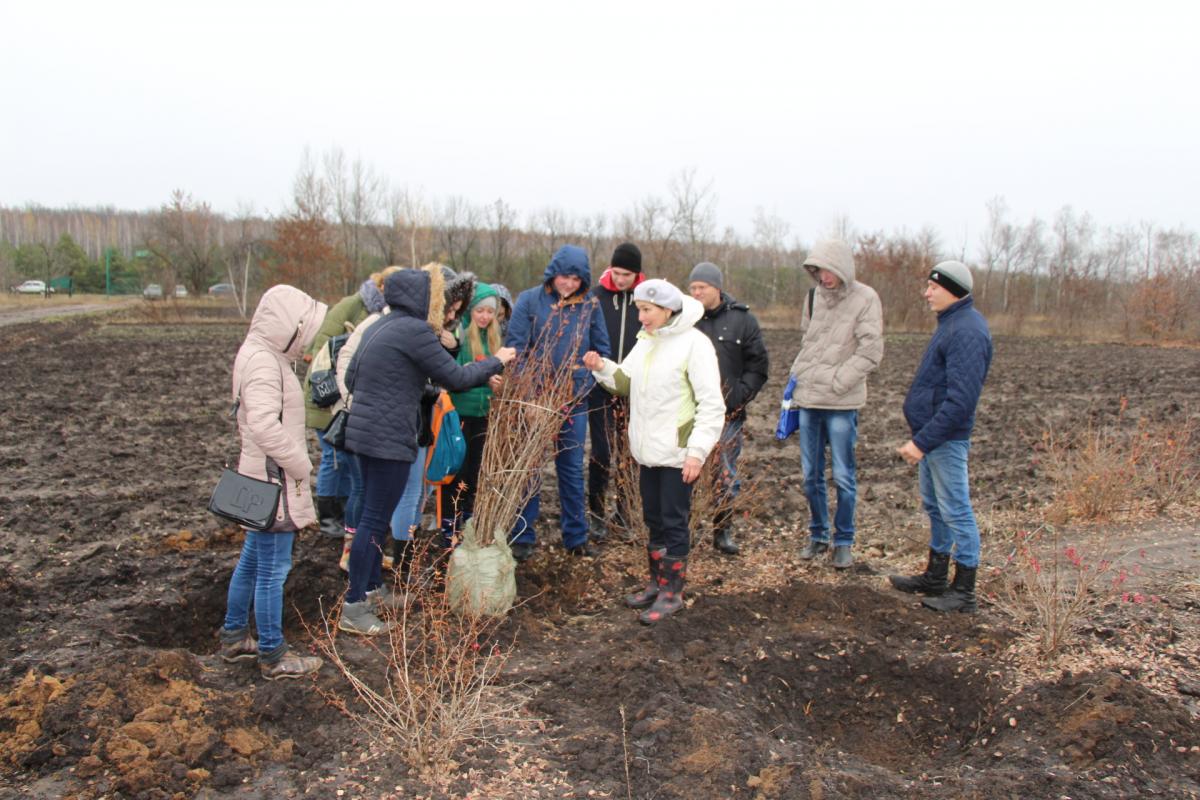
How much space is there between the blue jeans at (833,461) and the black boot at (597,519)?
1418 millimetres

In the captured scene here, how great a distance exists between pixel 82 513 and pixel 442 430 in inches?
132

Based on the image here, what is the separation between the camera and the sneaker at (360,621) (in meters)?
4.12

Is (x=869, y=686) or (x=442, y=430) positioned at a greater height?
(x=442, y=430)


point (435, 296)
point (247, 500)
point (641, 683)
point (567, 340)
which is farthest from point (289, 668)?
point (567, 340)

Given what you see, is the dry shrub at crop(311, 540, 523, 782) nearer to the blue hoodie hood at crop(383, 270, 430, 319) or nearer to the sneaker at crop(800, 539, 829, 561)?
the blue hoodie hood at crop(383, 270, 430, 319)

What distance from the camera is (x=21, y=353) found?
17641 mm

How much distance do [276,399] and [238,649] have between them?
1.25 metres

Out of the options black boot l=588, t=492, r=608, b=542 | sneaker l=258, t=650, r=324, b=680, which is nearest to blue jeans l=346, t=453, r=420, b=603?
sneaker l=258, t=650, r=324, b=680

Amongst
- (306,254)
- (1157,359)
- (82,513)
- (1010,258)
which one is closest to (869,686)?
(82,513)

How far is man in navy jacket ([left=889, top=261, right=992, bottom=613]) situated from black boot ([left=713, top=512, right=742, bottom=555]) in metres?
1.35

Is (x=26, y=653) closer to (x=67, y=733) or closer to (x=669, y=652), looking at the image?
(x=67, y=733)

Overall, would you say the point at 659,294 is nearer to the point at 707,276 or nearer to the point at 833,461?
the point at 707,276

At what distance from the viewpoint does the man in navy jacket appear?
439 cm

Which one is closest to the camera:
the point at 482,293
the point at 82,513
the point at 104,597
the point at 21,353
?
the point at 104,597
